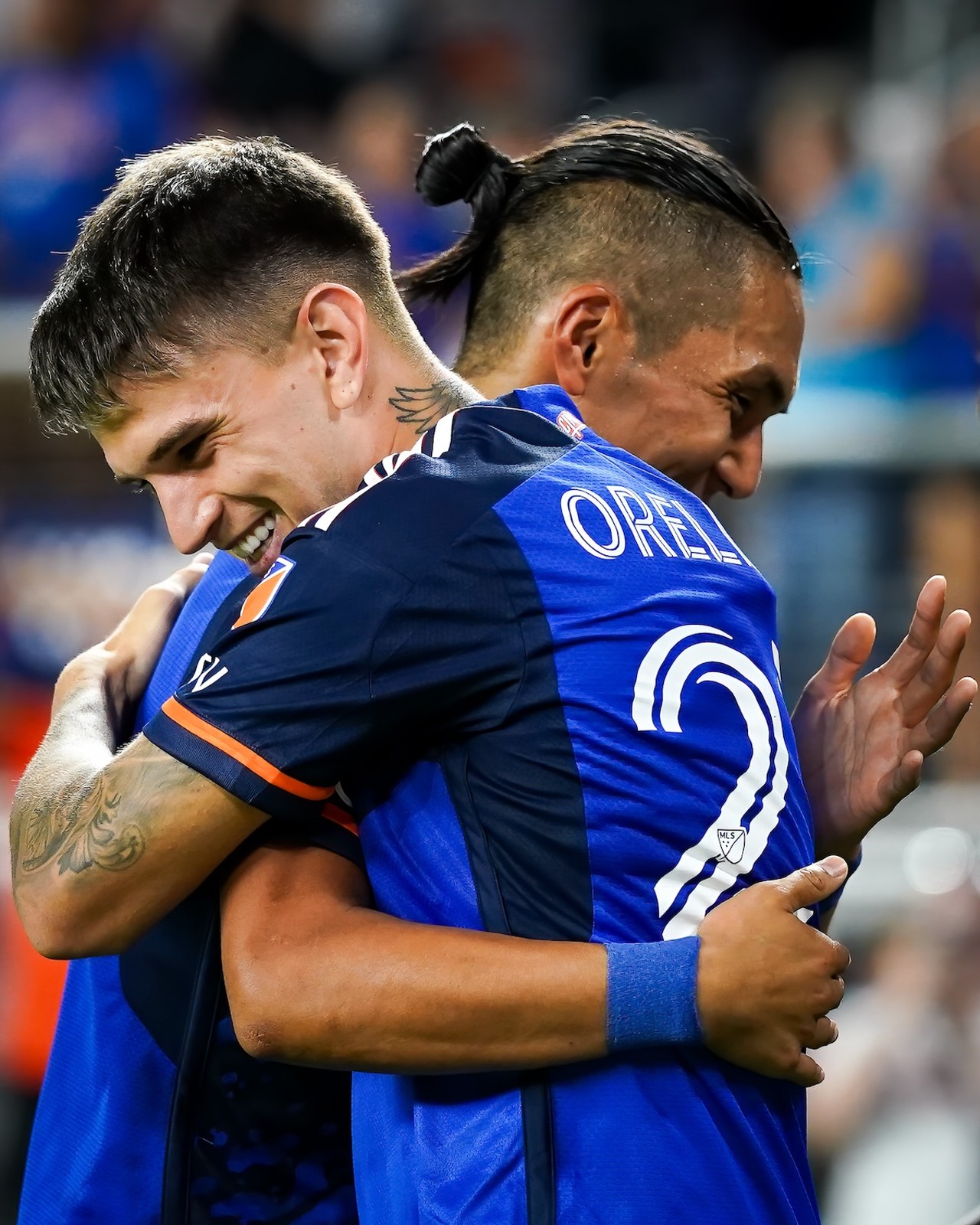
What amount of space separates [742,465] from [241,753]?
1.34 meters

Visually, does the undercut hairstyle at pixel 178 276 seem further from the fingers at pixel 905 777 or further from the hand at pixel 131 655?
the fingers at pixel 905 777

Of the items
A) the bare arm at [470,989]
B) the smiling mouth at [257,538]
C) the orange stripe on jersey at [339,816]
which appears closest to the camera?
the bare arm at [470,989]

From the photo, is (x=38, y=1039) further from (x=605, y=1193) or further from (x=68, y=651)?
(x=605, y=1193)

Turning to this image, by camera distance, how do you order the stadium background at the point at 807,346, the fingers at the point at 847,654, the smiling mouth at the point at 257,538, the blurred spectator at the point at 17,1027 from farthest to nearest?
1. the stadium background at the point at 807,346
2. the blurred spectator at the point at 17,1027
3. the fingers at the point at 847,654
4. the smiling mouth at the point at 257,538

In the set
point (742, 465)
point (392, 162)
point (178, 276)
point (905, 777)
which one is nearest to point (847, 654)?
point (905, 777)

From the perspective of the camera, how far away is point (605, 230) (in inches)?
106

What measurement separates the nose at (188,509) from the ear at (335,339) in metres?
0.22

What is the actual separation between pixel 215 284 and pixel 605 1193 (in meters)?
1.26

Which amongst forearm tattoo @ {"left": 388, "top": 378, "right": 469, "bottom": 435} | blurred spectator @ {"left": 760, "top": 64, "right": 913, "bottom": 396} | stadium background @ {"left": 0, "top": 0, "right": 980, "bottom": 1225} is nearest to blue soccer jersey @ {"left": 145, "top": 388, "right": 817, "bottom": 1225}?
forearm tattoo @ {"left": 388, "top": 378, "right": 469, "bottom": 435}

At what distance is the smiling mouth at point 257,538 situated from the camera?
2234mm

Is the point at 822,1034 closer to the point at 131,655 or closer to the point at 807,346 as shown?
the point at 131,655

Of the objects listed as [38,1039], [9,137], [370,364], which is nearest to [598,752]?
[370,364]

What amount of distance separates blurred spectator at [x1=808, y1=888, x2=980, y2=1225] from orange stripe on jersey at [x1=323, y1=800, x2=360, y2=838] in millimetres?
3992

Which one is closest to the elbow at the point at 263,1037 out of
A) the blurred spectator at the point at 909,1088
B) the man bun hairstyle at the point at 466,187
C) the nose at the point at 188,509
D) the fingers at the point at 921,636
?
the nose at the point at 188,509
